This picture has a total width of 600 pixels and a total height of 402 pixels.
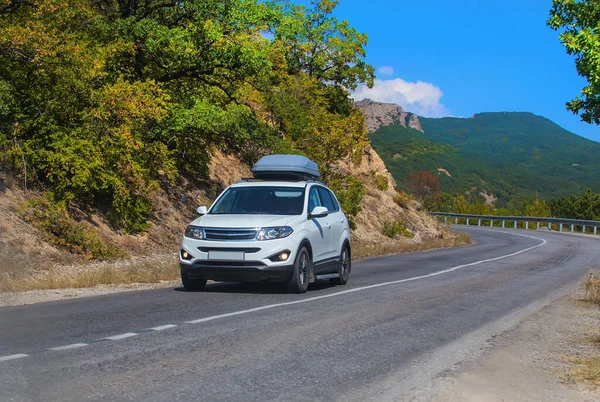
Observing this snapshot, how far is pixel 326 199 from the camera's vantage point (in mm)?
15359

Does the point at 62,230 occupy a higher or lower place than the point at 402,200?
lower

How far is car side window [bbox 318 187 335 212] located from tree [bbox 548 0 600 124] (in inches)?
208

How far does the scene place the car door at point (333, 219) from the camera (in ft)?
48.3

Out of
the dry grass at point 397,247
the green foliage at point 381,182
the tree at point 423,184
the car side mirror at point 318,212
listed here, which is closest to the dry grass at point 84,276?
the car side mirror at point 318,212

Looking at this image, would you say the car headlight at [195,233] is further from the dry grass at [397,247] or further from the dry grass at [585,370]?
the dry grass at [397,247]

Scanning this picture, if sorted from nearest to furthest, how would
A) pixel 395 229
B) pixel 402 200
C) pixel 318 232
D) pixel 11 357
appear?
Result: pixel 11 357, pixel 318 232, pixel 395 229, pixel 402 200

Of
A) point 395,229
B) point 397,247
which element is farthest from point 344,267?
point 395,229

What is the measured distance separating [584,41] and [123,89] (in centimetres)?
1099

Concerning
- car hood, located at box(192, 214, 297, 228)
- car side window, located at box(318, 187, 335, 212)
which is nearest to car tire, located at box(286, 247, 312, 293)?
car hood, located at box(192, 214, 297, 228)

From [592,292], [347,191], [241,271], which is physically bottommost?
[592,292]

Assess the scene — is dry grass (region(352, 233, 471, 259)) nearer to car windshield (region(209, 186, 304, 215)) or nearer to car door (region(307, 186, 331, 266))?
car door (region(307, 186, 331, 266))

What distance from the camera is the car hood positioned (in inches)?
494

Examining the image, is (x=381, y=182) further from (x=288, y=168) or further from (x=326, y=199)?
(x=326, y=199)

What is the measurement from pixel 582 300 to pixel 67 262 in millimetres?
11594
